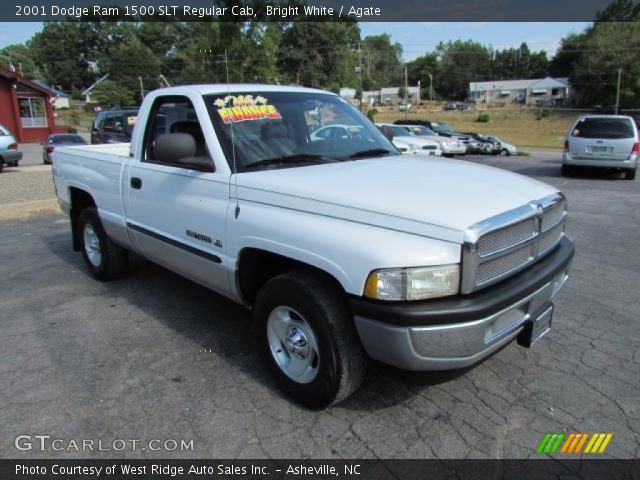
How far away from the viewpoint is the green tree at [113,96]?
62.9m

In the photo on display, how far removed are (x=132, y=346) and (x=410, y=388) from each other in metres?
2.13

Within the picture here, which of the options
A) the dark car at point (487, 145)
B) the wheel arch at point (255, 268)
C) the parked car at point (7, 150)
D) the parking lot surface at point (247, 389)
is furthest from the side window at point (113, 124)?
the dark car at point (487, 145)

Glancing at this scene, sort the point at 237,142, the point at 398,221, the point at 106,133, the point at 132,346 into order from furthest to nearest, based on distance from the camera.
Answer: the point at 106,133 < the point at 132,346 < the point at 237,142 < the point at 398,221

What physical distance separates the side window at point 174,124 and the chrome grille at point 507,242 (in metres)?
1.85

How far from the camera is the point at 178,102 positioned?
3801mm

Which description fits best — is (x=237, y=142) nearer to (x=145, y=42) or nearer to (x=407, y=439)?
(x=407, y=439)

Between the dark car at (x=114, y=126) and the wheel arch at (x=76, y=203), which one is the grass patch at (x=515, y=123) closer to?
the dark car at (x=114, y=126)

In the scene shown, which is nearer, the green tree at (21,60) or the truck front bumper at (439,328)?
the truck front bumper at (439,328)

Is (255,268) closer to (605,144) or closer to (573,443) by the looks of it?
(573,443)

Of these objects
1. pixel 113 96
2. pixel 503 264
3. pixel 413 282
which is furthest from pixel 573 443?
pixel 113 96

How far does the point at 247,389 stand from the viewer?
311 cm

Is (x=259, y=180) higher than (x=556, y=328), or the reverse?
(x=259, y=180)

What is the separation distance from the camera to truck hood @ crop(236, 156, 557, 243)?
2379mm

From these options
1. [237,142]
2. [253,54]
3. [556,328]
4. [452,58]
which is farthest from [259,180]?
[452,58]
